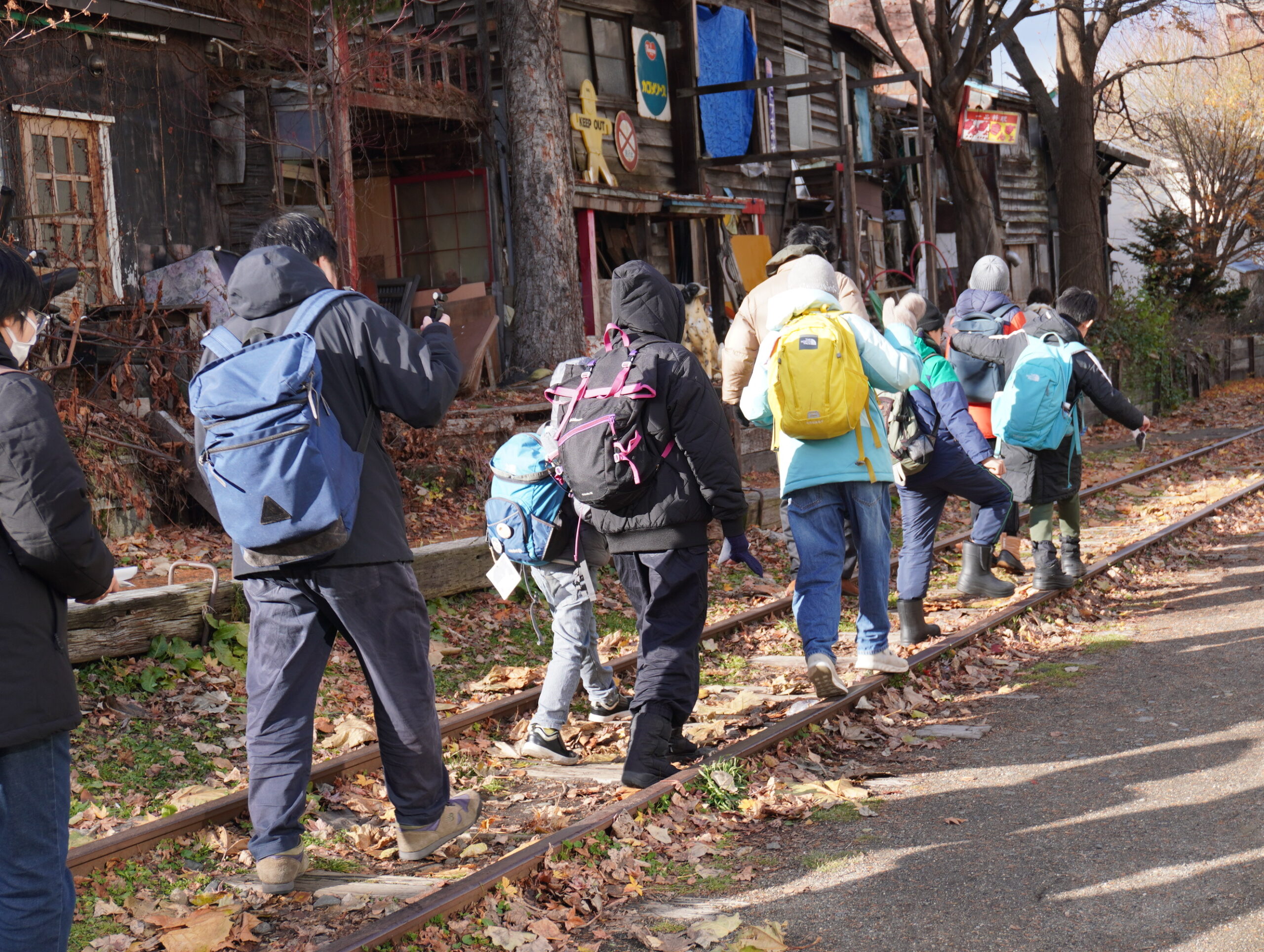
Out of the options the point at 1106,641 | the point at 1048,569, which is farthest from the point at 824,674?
the point at 1048,569

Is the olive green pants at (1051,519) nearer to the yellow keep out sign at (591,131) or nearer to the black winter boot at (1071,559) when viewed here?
the black winter boot at (1071,559)

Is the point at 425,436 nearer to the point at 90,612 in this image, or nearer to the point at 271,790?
the point at 90,612

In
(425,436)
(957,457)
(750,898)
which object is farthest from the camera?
(425,436)

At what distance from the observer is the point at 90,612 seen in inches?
273

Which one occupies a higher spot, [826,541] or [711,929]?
[826,541]

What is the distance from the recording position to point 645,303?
5332mm

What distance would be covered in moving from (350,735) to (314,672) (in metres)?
2.12

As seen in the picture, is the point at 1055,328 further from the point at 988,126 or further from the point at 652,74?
the point at 988,126

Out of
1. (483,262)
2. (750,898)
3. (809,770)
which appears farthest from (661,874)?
(483,262)

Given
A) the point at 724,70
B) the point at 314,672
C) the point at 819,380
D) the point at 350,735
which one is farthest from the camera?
the point at 724,70

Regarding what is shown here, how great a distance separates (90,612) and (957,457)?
16.8ft

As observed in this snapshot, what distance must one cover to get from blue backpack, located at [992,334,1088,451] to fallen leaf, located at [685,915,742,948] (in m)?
5.18

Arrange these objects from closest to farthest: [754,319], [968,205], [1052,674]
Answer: [1052,674] → [754,319] → [968,205]

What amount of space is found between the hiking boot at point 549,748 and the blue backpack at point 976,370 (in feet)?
14.8
